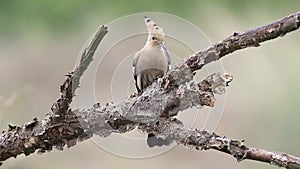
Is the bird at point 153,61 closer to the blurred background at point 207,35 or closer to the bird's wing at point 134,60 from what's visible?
the bird's wing at point 134,60

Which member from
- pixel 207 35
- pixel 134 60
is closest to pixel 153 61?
pixel 134 60

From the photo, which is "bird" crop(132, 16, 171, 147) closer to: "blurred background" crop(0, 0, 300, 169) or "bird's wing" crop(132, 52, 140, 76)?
"bird's wing" crop(132, 52, 140, 76)

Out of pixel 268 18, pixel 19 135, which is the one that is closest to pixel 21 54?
pixel 268 18

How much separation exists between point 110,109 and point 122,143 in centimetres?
18

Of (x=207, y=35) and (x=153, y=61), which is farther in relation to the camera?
(x=207, y=35)

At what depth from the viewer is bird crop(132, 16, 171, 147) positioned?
0.59 metres

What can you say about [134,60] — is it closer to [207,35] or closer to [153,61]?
[153,61]

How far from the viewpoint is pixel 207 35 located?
4.28 feet

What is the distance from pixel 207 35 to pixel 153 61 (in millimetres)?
717

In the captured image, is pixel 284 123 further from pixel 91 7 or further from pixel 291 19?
pixel 291 19

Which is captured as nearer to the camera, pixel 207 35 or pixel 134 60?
pixel 134 60

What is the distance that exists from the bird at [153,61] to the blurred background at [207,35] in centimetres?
62

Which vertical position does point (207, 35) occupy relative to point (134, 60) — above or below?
above

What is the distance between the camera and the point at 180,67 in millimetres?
500
